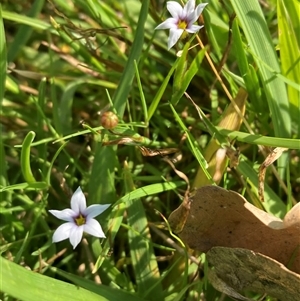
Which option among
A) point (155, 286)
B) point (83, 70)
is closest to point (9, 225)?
point (155, 286)

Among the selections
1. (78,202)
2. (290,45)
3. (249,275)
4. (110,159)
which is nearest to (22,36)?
(110,159)

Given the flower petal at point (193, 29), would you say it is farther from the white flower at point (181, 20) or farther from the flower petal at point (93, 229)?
the flower petal at point (93, 229)

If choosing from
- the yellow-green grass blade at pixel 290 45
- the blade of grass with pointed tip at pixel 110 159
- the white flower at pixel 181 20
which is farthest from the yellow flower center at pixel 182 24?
the yellow-green grass blade at pixel 290 45

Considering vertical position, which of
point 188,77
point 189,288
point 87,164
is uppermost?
point 188,77

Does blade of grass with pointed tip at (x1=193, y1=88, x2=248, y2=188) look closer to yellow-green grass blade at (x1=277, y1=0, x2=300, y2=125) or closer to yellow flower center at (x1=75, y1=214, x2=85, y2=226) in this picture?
yellow-green grass blade at (x1=277, y1=0, x2=300, y2=125)

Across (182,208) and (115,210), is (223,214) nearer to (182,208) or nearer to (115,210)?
(182,208)

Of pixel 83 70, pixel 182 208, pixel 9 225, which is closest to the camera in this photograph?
pixel 182 208
